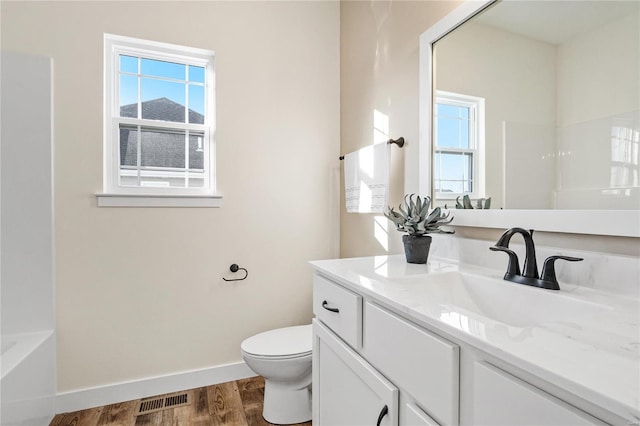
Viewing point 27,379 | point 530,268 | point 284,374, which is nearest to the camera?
point 530,268

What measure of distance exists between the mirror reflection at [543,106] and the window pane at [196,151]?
1.49 meters

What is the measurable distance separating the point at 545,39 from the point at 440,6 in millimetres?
587

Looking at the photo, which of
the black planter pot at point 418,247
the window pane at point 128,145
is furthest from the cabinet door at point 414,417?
the window pane at point 128,145

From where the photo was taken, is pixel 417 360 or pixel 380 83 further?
pixel 380 83

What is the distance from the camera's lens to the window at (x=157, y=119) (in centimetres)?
195

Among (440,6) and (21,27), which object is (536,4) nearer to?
(440,6)

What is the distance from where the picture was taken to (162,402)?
74.0 inches

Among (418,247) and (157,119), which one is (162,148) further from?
(418,247)

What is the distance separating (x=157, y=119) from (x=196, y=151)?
29 cm

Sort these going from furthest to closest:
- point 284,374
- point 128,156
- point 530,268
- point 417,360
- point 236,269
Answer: point 236,269
point 128,156
point 284,374
point 530,268
point 417,360

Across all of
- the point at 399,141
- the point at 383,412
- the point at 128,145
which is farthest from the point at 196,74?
the point at 383,412

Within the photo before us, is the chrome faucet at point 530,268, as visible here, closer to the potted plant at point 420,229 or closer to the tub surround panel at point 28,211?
the potted plant at point 420,229

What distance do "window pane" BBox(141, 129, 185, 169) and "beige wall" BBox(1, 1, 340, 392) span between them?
24cm

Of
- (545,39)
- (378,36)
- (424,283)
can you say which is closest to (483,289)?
(424,283)
